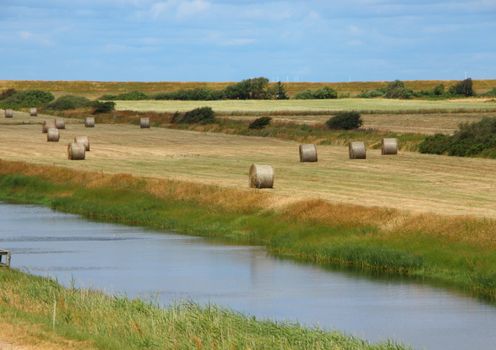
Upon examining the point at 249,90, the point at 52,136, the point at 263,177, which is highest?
the point at 263,177

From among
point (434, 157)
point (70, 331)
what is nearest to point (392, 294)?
point (70, 331)

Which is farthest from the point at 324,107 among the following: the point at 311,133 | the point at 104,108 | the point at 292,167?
the point at 292,167

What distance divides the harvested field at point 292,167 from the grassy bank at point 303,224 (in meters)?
1.57

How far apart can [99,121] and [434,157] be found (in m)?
Answer: 58.4

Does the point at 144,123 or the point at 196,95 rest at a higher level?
the point at 144,123

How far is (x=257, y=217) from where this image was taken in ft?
140

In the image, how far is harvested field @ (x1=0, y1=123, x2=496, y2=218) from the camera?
43594 millimetres

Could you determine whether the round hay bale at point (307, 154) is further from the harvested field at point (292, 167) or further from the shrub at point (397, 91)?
the shrub at point (397, 91)

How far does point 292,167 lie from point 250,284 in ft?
91.5

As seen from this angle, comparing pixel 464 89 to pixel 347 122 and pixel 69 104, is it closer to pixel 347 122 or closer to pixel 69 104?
pixel 69 104

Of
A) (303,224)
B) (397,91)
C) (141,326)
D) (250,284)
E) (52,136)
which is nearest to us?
(141,326)

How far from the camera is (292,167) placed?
5941 cm

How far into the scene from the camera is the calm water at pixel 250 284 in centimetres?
2562

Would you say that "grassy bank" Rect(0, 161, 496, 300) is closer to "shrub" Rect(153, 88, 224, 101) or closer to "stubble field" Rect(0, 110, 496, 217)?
"stubble field" Rect(0, 110, 496, 217)
